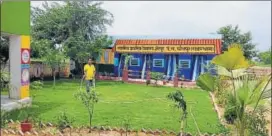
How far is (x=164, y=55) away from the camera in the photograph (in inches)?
719

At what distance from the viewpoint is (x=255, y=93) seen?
437 centimetres

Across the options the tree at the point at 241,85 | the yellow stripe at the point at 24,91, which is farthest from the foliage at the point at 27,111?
the tree at the point at 241,85

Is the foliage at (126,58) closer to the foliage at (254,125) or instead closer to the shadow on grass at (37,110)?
the shadow on grass at (37,110)

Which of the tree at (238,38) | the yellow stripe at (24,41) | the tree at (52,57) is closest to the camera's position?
the yellow stripe at (24,41)

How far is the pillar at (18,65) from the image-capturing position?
808 centimetres

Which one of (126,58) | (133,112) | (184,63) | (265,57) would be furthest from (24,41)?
(265,57)

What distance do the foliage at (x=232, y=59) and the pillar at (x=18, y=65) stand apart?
16.9ft

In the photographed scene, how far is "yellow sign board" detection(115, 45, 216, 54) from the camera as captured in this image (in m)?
17.1

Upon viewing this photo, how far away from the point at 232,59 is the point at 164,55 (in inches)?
549

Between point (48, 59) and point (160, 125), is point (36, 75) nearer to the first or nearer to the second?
point (48, 59)

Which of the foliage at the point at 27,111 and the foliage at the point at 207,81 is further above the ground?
the foliage at the point at 207,81

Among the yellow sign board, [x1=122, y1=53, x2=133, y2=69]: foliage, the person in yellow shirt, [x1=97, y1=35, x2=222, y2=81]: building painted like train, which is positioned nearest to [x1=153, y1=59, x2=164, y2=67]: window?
[x1=97, y1=35, x2=222, y2=81]: building painted like train

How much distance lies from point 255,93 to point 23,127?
333 centimetres

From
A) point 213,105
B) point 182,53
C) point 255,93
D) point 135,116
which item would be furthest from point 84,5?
point 255,93
